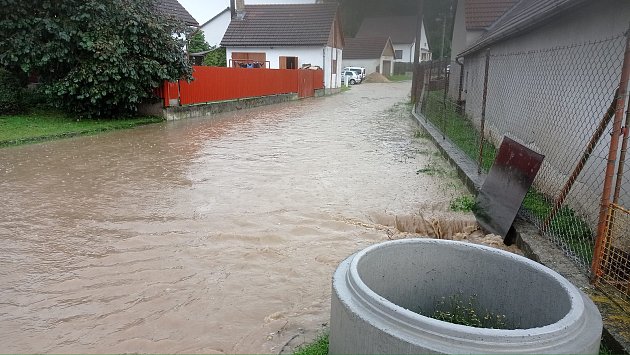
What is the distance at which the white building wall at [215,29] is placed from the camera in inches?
1642

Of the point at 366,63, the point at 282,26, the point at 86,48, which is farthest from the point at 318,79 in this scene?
the point at 366,63

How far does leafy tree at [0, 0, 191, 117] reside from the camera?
45.5 feet

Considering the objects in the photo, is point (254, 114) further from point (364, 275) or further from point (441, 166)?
point (364, 275)

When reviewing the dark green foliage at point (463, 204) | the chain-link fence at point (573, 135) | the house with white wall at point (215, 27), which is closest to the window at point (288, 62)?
the house with white wall at point (215, 27)

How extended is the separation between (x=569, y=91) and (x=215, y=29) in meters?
38.7

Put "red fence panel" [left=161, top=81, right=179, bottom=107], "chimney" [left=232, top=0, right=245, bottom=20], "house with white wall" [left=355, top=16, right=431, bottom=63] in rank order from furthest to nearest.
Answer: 1. "house with white wall" [left=355, top=16, right=431, bottom=63]
2. "chimney" [left=232, top=0, right=245, bottom=20]
3. "red fence panel" [left=161, top=81, right=179, bottom=107]

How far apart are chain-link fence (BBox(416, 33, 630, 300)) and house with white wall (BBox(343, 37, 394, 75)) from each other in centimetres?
5027

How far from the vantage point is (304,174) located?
9.05 meters

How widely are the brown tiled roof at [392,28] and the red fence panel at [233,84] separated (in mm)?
46766

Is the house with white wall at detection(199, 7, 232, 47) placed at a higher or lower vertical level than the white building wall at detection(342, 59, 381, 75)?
higher

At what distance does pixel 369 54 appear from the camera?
6031 centimetres

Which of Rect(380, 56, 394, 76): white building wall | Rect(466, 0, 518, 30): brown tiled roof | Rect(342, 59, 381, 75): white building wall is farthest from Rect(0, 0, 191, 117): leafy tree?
Rect(380, 56, 394, 76): white building wall

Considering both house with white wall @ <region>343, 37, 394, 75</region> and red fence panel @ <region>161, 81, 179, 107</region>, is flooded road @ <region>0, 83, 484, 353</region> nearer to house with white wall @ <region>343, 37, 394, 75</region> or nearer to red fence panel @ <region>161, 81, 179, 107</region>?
red fence panel @ <region>161, 81, 179, 107</region>

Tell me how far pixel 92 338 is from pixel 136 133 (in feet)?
35.9
